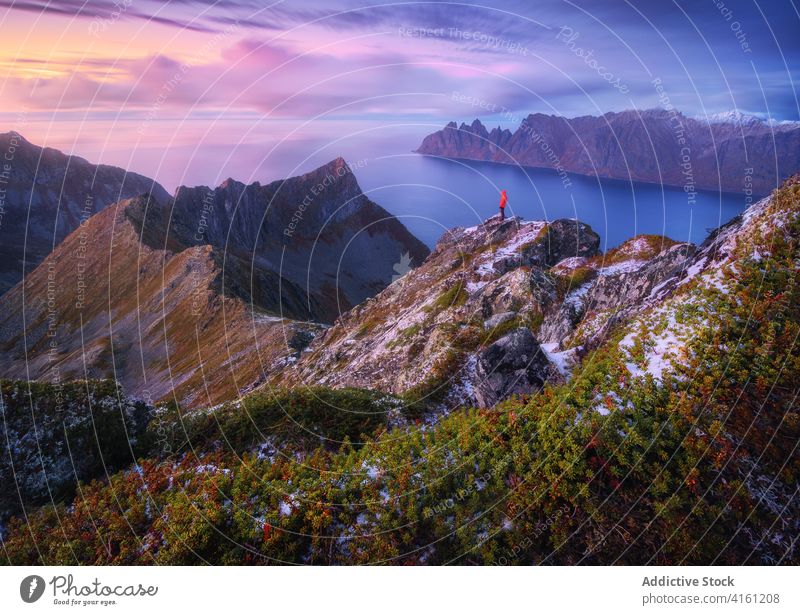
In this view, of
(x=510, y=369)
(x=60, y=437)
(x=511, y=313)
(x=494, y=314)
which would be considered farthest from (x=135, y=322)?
(x=510, y=369)

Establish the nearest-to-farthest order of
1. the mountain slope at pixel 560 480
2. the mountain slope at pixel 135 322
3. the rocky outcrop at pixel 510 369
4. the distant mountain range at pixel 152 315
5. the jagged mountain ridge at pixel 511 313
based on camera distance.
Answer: the mountain slope at pixel 560 480, the rocky outcrop at pixel 510 369, the jagged mountain ridge at pixel 511 313, the mountain slope at pixel 135 322, the distant mountain range at pixel 152 315

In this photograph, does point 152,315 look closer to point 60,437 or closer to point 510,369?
point 60,437

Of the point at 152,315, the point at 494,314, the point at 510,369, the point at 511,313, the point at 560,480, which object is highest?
the point at 510,369

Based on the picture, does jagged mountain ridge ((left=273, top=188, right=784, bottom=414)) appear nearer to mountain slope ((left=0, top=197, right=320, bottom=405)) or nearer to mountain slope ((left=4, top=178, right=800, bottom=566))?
mountain slope ((left=4, top=178, right=800, bottom=566))

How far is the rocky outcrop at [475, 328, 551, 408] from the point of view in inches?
809

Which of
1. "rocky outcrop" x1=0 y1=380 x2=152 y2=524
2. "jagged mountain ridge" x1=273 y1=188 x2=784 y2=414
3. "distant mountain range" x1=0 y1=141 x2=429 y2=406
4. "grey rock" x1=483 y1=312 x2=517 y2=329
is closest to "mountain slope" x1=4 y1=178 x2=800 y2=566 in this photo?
"jagged mountain ridge" x1=273 y1=188 x2=784 y2=414

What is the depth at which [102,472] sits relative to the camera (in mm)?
18984

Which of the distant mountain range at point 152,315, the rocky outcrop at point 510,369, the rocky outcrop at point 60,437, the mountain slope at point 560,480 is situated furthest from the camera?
the distant mountain range at point 152,315

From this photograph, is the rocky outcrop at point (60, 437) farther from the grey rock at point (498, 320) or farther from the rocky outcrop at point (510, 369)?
the grey rock at point (498, 320)

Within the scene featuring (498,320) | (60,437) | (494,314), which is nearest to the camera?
(60,437)

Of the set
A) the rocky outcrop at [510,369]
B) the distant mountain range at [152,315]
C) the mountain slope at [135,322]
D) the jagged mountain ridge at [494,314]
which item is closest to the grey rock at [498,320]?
the jagged mountain ridge at [494,314]

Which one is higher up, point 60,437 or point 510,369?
point 510,369

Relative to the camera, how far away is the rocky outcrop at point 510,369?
2056 cm

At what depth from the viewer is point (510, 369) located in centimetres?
2108
